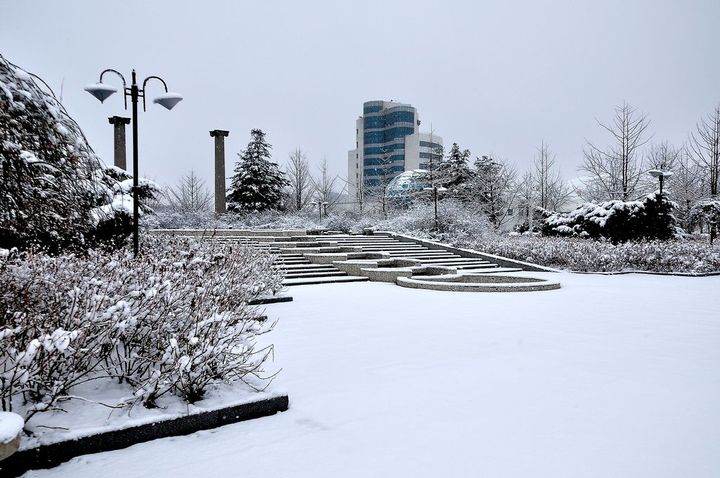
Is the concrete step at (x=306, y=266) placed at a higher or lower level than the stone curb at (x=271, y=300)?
higher

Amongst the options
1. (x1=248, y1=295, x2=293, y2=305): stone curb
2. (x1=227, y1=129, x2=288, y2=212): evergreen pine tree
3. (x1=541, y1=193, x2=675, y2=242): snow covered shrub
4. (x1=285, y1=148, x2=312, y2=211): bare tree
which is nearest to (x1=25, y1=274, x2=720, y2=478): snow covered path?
(x1=248, y1=295, x2=293, y2=305): stone curb

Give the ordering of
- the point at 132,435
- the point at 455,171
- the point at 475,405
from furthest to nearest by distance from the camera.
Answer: the point at 455,171 < the point at 475,405 < the point at 132,435

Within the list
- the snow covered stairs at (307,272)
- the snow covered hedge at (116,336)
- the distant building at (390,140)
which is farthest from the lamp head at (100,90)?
the distant building at (390,140)

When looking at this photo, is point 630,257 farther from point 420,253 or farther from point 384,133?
point 384,133

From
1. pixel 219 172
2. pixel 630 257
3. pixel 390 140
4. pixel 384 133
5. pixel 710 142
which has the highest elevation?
pixel 384 133

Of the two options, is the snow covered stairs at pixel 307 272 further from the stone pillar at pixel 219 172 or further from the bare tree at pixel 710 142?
the bare tree at pixel 710 142

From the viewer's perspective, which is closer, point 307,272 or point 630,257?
point 307,272

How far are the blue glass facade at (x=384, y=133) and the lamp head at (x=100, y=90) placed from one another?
7002 cm

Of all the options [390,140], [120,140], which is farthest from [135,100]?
[390,140]

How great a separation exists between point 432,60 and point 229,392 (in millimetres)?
100278

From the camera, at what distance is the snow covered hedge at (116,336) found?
8.82 feet

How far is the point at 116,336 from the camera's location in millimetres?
3260

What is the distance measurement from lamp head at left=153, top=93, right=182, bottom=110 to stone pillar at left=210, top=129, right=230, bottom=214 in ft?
59.7

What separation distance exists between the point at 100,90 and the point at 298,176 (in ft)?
95.4
